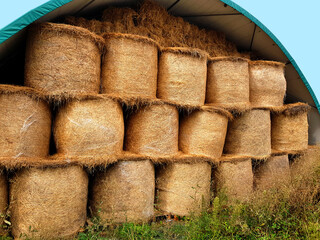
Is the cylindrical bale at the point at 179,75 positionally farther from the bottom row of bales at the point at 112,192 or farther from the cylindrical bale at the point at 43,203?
the cylindrical bale at the point at 43,203

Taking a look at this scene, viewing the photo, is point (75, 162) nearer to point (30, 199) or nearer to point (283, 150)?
point (30, 199)

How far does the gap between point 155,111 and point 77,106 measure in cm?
124

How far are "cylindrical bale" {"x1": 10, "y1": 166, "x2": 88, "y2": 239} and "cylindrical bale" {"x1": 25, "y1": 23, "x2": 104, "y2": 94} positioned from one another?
117 centimetres

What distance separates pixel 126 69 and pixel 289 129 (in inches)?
164

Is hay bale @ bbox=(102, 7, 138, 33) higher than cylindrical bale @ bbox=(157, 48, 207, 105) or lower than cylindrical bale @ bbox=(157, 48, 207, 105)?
higher

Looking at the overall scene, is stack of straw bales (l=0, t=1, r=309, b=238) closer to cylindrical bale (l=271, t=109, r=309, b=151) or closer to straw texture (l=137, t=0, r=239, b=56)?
straw texture (l=137, t=0, r=239, b=56)

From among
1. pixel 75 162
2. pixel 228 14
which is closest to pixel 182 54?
pixel 228 14

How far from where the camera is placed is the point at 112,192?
13.6 feet

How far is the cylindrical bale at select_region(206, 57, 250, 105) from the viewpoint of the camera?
5.50 metres

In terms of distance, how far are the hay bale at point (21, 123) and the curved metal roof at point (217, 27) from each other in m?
0.74

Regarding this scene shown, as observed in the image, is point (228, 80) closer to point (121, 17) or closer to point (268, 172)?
point (268, 172)

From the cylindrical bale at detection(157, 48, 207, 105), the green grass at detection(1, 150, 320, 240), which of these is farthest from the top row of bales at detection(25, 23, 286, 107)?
the green grass at detection(1, 150, 320, 240)

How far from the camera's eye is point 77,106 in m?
3.96

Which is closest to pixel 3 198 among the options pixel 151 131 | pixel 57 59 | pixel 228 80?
pixel 57 59
